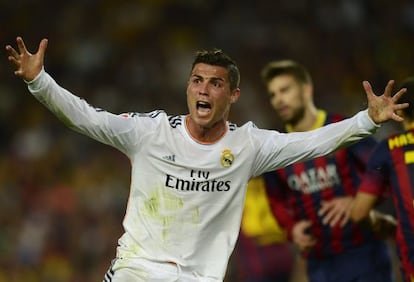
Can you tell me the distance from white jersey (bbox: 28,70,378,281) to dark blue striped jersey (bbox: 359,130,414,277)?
662mm

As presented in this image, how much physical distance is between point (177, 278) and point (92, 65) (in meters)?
9.61

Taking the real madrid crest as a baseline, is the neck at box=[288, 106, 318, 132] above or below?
above

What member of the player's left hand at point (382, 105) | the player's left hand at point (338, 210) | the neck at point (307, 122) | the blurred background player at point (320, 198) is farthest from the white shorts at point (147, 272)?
the neck at point (307, 122)

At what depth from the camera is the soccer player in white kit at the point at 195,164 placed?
16.8ft

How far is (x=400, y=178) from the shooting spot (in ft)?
18.9

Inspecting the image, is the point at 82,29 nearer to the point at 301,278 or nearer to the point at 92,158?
the point at 92,158

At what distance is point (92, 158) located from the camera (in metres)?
12.8

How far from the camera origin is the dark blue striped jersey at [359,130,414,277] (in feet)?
18.8

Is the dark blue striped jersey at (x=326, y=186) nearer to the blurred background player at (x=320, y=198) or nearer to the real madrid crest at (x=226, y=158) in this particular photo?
the blurred background player at (x=320, y=198)

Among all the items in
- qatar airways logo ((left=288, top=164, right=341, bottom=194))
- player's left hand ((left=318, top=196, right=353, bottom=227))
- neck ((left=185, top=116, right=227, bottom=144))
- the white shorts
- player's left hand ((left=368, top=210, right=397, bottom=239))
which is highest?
neck ((left=185, top=116, right=227, bottom=144))

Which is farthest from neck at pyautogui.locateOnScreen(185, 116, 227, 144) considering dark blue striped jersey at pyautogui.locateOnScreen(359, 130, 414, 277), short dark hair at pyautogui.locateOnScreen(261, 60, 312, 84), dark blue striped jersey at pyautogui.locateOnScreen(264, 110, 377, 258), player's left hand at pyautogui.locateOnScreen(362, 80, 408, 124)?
short dark hair at pyautogui.locateOnScreen(261, 60, 312, 84)

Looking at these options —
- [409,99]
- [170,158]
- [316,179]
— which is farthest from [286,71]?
[170,158]

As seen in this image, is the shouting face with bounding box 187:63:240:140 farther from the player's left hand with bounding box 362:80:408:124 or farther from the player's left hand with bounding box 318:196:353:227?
the player's left hand with bounding box 318:196:353:227

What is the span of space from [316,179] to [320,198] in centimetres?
13
